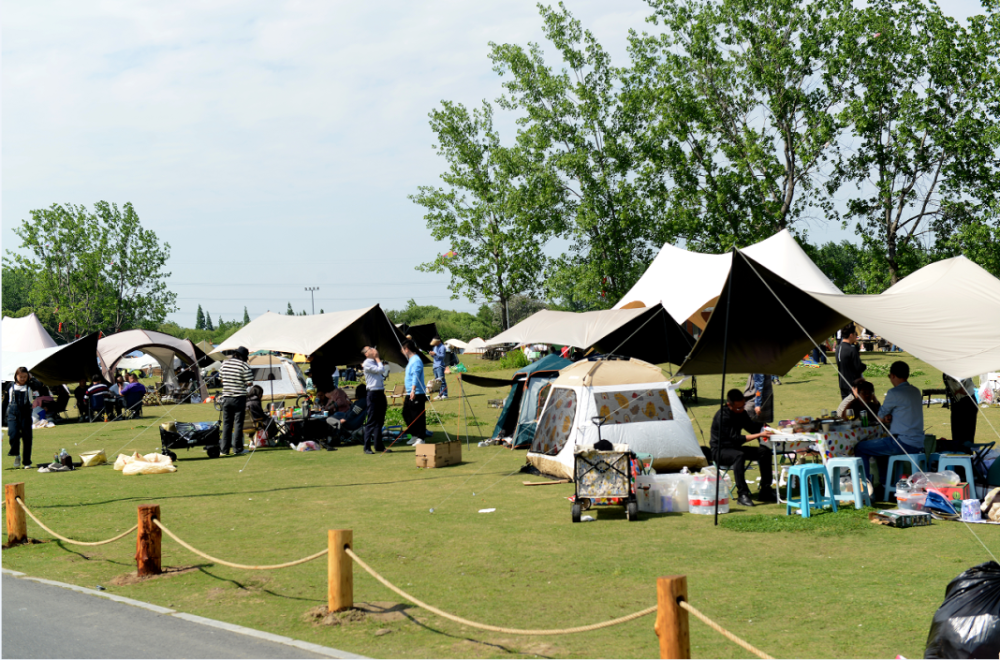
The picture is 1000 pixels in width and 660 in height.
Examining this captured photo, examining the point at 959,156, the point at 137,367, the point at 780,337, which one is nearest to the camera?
the point at 780,337

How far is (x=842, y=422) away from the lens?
32.7 feet

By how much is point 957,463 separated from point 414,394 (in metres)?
9.06

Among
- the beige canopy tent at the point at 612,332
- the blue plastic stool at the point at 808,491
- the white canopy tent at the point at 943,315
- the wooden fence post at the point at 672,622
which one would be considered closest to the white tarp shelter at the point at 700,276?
the beige canopy tent at the point at 612,332

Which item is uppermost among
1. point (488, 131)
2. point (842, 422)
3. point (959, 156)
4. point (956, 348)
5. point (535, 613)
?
point (488, 131)

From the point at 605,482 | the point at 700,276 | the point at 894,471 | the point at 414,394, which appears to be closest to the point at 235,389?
the point at 414,394

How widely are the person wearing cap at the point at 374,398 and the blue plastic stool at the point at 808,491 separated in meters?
7.46

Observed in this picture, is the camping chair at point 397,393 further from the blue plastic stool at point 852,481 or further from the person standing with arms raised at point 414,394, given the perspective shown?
the blue plastic stool at point 852,481

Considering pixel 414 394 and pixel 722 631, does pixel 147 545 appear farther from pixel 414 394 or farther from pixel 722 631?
pixel 414 394

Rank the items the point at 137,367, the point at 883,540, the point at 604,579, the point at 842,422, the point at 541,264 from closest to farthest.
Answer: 1. the point at 604,579
2. the point at 883,540
3. the point at 842,422
4. the point at 541,264
5. the point at 137,367

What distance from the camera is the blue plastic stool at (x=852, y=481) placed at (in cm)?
925

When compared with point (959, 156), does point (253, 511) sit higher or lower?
lower

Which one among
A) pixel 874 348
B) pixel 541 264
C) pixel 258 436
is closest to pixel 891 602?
pixel 258 436

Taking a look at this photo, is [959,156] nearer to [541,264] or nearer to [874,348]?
[874,348]

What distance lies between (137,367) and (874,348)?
3703 centimetres
